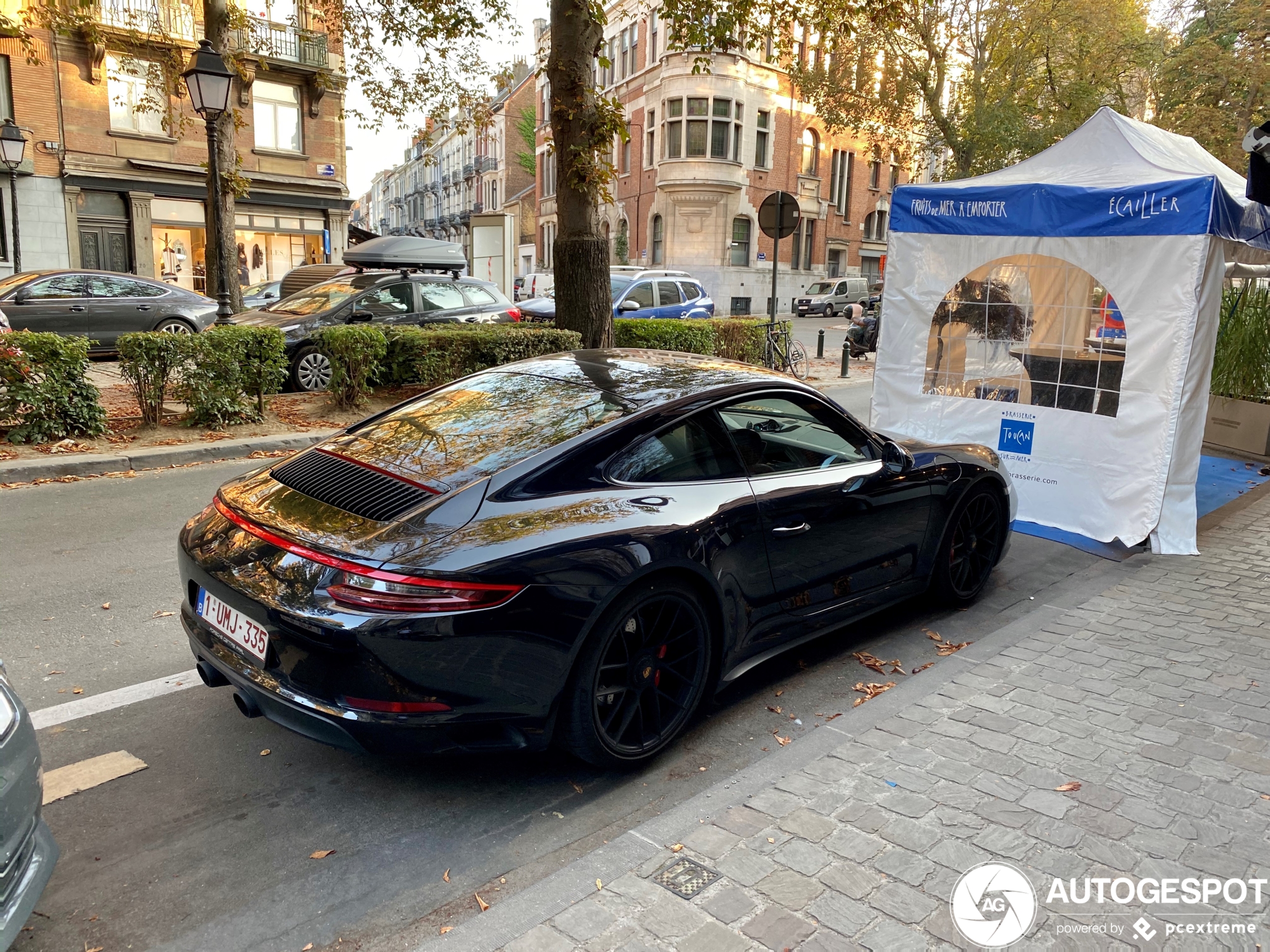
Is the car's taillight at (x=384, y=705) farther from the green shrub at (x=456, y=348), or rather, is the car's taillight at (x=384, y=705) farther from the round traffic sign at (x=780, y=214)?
the round traffic sign at (x=780, y=214)

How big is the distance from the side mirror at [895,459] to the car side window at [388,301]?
9.69 meters

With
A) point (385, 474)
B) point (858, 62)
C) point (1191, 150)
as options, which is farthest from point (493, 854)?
point (858, 62)

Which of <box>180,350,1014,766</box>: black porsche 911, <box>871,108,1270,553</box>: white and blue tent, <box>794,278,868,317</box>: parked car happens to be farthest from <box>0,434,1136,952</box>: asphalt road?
<box>794,278,868,317</box>: parked car

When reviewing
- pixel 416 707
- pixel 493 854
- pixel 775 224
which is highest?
pixel 775 224

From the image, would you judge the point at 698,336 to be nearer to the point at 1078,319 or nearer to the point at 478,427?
the point at 1078,319

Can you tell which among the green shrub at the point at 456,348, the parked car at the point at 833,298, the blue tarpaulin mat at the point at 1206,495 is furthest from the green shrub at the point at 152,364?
the parked car at the point at 833,298

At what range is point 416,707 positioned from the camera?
276 cm

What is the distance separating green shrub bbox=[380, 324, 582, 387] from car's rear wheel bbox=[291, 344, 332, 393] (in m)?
1.34

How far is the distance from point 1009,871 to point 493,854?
1589 millimetres

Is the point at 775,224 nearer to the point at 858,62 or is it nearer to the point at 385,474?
the point at 385,474

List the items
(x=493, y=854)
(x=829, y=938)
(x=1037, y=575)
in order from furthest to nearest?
1. (x=1037, y=575)
2. (x=493, y=854)
3. (x=829, y=938)

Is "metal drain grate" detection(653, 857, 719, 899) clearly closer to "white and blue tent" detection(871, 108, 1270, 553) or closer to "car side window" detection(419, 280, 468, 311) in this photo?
"white and blue tent" detection(871, 108, 1270, 553)

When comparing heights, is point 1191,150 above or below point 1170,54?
below

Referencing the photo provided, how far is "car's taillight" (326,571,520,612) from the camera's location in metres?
2.71
